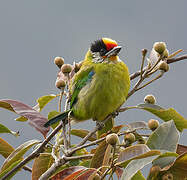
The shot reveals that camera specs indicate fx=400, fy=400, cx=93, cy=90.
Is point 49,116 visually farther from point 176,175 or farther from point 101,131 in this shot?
point 176,175

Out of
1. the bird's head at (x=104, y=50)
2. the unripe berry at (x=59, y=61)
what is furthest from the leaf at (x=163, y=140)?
the bird's head at (x=104, y=50)

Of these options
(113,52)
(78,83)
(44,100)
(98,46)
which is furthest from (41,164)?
(98,46)

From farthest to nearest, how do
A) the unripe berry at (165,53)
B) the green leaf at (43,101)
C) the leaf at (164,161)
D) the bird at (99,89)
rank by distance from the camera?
the bird at (99,89) < the green leaf at (43,101) < the unripe berry at (165,53) < the leaf at (164,161)

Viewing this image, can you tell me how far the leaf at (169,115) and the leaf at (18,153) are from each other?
2.42 feet

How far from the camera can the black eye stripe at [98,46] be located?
375 cm

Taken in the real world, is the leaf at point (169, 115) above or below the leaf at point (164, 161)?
above

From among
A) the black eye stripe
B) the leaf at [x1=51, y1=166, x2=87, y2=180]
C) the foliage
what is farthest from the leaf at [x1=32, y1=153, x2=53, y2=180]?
the black eye stripe

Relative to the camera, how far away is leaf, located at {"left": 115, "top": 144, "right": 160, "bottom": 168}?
4.95 feet

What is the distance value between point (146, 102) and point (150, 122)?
51 centimetres

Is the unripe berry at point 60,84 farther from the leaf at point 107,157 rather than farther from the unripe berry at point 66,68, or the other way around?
the leaf at point 107,157

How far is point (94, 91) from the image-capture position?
3252 millimetres

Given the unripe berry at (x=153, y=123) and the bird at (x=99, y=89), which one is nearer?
the unripe berry at (x=153, y=123)

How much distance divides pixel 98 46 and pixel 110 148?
2.05 metres

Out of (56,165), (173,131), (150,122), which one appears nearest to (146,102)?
(150,122)
